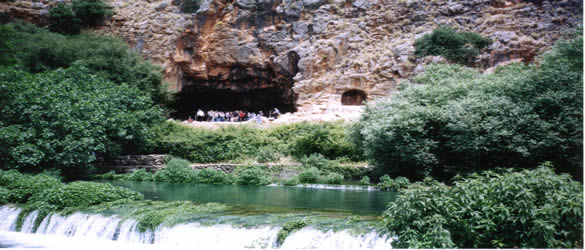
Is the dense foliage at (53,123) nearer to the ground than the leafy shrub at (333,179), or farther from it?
farther from it

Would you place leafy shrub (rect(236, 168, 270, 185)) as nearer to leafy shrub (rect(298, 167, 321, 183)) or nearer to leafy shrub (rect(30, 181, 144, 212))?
leafy shrub (rect(298, 167, 321, 183))

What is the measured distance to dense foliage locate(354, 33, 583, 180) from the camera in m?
15.2

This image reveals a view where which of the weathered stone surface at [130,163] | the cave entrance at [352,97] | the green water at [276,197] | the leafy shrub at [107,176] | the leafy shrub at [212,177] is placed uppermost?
the cave entrance at [352,97]

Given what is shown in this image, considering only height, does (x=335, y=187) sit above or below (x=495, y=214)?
below

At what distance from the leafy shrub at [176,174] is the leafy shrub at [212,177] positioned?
15.1 inches

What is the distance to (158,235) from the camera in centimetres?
975

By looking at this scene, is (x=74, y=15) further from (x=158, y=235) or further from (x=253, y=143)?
(x=158, y=235)

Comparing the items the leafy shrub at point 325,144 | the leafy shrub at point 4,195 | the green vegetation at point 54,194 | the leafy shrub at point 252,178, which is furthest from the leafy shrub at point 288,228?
the leafy shrub at point 325,144

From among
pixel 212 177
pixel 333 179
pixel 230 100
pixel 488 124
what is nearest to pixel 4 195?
pixel 212 177

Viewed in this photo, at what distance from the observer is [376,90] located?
3250cm

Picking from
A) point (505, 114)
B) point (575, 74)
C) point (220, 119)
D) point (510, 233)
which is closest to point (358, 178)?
point (505, 114)

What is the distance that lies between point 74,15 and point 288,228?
36603 millimetres

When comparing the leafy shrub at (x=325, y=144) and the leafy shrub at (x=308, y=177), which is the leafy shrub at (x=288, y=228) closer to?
the leafy shrub at (x=308, y=177)

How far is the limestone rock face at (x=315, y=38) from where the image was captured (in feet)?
104
